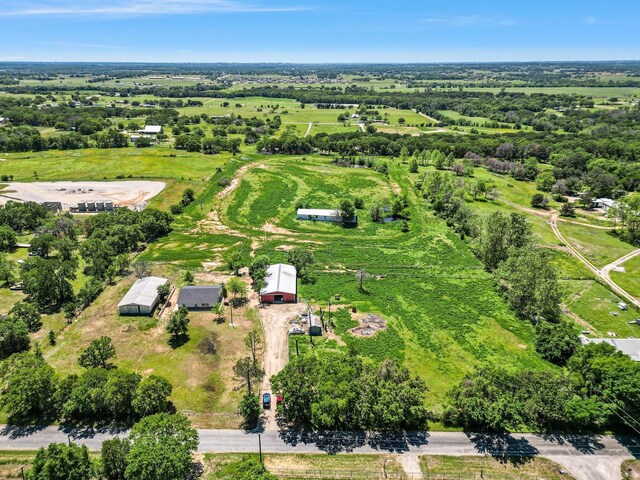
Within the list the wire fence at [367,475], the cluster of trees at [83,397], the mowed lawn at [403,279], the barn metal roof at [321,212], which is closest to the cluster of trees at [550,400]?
the mowed lawn at [403,279]

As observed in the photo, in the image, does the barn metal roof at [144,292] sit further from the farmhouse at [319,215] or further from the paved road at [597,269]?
the paved road at [597,269]

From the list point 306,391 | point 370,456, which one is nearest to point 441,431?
point 370,456

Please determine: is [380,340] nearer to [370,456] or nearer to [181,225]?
[370,456]

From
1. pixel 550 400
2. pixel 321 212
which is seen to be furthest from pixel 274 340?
pixel 321 212

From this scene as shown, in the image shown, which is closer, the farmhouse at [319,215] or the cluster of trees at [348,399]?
the cluster of trees at [348,399]

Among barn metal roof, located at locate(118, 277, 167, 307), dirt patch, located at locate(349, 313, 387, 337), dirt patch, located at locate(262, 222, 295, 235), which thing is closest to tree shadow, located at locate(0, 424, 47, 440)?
barn metal roof, located at locate(118, 277, 167, 307)

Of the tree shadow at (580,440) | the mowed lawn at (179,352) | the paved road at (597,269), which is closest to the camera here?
the tree shadow at (580,440)
